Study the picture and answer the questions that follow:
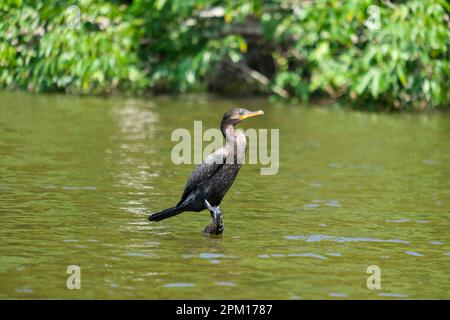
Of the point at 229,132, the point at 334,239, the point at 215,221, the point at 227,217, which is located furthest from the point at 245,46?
the point at 215,221

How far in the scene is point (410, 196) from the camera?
13.7 metres

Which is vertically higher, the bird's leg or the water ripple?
the bird's leg

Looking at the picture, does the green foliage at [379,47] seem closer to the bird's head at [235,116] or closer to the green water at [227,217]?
the green water at [227,217]

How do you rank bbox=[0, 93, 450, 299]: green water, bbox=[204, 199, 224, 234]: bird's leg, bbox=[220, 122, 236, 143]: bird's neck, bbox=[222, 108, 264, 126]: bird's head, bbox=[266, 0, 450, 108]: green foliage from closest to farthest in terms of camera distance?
1. bbox=[0, 93, 450, 299]: green water
2. bbox=[204, 199, 224, 234]: bird's leg
3. bbox=[220, 122, 236, 143]: bird's neck
4. bbox=[222, 108, 264, 126]: bird's head
5. bbox=[266, 0, 450, 108]: green foliage

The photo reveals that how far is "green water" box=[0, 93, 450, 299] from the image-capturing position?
28.6ft

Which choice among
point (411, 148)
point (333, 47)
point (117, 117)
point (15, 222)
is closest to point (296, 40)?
point (333, 47)

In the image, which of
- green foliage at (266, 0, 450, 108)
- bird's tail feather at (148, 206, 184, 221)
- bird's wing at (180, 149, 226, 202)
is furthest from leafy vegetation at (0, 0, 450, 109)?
bird's wing at (180, 149, 226, 202)

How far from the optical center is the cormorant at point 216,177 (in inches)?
412

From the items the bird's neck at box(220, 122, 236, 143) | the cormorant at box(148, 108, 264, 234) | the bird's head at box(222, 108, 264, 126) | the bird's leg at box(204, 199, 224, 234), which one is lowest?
the bird's leg at box(204, 199, 224, 234)

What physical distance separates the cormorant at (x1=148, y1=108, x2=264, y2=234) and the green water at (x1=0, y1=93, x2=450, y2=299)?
25 cm

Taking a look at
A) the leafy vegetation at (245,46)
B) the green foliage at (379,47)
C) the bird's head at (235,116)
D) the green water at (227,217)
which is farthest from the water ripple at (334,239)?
the green foliage at (379,47)

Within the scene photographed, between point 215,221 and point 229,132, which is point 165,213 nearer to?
point 215,221

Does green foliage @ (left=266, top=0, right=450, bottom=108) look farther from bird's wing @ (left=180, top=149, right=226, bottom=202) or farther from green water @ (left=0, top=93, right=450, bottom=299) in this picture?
bird's wing @ (left=180, top=149, right=226, bottom=202)

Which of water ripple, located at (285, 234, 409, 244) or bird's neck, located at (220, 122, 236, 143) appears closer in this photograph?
bird's neck, located at (220, 122, 236, 143)
